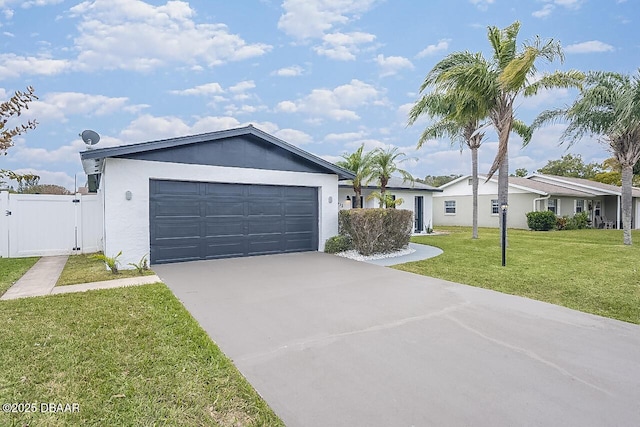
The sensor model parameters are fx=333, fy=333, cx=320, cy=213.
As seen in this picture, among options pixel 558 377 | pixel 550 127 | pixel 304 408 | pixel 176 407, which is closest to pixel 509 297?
pixel 558 377

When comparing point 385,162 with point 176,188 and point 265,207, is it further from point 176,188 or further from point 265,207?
point 176,188

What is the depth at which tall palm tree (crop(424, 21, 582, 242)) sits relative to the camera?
11188 millimetres

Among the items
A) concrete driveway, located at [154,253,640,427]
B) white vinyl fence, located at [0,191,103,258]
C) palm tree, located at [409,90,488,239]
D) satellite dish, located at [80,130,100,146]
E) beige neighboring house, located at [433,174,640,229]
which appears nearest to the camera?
concrete driveway, located at [154,253,640,427]

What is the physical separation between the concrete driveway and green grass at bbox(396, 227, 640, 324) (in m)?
0.76

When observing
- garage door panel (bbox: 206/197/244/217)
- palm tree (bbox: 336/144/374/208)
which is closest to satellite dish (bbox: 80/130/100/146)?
garage door panel (bbox: 206/197/244/217)

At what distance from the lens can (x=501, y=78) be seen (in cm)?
1103

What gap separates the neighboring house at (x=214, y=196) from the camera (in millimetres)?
8383

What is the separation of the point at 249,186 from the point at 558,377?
8.76m

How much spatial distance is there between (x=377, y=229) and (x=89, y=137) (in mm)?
9404

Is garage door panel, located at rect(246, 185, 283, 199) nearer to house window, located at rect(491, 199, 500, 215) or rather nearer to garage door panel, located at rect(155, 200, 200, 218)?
garage door panel, located at rect(155, 200, 200, 218)

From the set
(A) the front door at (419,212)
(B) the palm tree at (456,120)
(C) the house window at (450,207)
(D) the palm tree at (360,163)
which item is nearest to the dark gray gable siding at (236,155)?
(D) the palm tree at (360,163)

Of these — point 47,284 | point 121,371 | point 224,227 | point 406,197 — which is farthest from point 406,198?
point 121,371

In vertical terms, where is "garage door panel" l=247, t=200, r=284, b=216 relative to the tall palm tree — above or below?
below

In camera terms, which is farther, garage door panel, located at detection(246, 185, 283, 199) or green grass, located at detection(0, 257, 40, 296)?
garage door panel, located at detection(246, 185, 283, 199)
